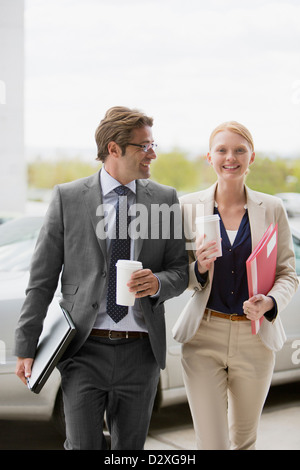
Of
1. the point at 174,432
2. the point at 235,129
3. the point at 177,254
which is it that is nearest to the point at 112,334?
the point at 177,254

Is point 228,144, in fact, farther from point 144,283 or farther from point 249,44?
point 249,44

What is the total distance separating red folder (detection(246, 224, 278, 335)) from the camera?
5.84ft

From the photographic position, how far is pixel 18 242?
2.99 meters

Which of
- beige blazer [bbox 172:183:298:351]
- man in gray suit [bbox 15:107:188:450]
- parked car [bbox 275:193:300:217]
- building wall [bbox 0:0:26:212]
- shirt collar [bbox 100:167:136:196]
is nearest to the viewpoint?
man in gray suit [bbox 15:107:188:450]

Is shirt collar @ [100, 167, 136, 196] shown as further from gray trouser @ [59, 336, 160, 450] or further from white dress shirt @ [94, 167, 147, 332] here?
gray trouser @ [59, 336, 160, 450]

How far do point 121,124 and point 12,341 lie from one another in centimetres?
130

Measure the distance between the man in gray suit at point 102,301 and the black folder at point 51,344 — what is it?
32mm

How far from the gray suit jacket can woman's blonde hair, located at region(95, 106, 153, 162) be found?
17 cm

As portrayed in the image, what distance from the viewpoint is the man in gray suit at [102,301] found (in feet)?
5.70

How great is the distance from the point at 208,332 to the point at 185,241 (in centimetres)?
34

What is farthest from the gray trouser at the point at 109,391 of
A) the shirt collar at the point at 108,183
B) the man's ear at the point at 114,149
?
the man's ear at the point at 114,149

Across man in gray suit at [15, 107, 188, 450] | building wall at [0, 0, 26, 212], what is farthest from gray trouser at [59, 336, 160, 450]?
building wall at [0, 0, 26, 212]

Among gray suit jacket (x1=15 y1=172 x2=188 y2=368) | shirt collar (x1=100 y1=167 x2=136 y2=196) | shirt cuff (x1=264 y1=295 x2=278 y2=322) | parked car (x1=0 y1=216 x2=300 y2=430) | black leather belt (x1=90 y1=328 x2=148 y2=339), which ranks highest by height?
shirt collar (x1=100 y1=167 x2=136 y2=196)

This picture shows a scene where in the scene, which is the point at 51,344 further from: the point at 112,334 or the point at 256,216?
the point at 256,216
